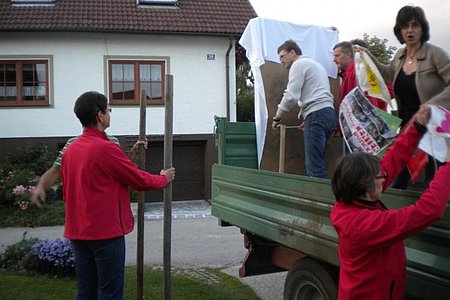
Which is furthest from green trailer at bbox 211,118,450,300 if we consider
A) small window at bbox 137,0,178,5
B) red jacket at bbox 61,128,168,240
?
small window at bbox 137,0,178,5

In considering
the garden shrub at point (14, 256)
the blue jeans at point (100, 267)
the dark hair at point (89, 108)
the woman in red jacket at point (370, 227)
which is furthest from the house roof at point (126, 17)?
the woman in red jacket at point (370, 227)

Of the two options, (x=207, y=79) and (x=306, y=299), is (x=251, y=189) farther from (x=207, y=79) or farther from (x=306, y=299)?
(x=207, y=79)

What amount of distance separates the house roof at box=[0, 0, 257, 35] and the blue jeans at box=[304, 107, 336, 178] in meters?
10.9

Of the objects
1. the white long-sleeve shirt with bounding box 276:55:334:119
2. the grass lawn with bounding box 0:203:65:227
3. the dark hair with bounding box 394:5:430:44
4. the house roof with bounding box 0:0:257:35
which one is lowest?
the grass lawn with bounding box 0:203:65:227

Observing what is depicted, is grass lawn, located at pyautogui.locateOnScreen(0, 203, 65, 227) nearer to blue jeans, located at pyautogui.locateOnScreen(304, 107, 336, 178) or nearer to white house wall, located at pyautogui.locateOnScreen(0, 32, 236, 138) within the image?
white house wall, located at pyautogui.locateOnScreen(0, 32, 236, 138)

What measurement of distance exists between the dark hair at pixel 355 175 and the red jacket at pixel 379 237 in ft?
0.18

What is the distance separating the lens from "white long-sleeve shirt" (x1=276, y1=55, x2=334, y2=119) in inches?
178

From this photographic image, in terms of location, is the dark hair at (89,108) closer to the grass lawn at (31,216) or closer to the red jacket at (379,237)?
the red jacket at (379,237)

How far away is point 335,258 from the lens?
295 centimetres

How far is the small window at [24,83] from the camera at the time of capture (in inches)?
581

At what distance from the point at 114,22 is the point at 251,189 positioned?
1213 cm

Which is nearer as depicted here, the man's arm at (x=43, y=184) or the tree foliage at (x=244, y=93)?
the man's arm at (x=43, y=184)

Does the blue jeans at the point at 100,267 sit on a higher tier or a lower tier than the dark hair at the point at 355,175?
lower

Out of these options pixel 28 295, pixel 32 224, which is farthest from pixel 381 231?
pixel 32 224
